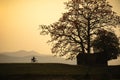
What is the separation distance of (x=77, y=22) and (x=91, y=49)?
100 centimetres

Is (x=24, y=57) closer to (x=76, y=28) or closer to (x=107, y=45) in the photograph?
(x=76, y=28)

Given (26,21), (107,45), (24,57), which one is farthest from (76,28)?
(24,57)

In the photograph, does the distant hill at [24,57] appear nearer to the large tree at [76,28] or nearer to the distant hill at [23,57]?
the distant hill at [23,57]

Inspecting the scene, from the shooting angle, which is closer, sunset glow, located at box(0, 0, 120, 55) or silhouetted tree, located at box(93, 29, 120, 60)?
silhouetted tree, located at box(93, 29, 120, 60)

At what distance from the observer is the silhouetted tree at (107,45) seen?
21.1 feet

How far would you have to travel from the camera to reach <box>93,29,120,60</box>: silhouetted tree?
253 inches

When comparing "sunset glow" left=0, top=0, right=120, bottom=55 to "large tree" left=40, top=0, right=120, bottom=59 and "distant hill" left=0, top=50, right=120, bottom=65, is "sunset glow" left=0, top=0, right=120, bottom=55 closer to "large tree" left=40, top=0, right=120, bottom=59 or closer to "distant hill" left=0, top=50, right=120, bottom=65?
"distant hill" left=0, top=50, right=120, bottom=65

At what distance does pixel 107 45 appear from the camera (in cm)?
645

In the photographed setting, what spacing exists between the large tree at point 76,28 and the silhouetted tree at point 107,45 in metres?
0.28

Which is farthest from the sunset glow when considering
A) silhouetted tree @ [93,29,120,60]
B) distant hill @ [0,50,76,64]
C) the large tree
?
silhouetted tree @ [93,29,120,60]

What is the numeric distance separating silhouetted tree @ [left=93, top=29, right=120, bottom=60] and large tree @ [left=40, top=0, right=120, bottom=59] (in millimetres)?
284

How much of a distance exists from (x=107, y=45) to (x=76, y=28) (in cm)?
111

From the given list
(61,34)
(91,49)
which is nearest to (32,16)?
(61,34)

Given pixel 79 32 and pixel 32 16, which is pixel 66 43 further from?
pixel 32 16
